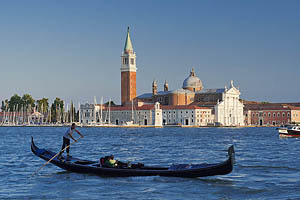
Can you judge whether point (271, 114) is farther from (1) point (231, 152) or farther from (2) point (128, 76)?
(1) point (231, 152)

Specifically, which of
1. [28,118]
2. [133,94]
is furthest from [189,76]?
[28,118]

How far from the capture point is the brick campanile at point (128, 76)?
93.8m

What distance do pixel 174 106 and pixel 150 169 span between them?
7642cm

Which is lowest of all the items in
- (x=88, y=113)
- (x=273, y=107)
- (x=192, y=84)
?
(x=88, y=113)

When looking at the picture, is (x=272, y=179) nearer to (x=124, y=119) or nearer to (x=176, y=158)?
(x=176, y=158)

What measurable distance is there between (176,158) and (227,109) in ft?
231

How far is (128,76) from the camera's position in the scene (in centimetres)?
9350

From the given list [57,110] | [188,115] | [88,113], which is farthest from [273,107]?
[57,110]

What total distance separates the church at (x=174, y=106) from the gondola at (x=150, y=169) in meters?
72.7

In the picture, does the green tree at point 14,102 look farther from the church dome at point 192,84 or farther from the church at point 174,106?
the church dome at point 192,84

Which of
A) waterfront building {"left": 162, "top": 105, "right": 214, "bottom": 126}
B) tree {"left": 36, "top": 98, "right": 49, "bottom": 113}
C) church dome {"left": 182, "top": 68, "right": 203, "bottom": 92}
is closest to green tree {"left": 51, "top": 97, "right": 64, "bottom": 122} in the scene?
tree {"left": 36, "top": 98, "right": 49, "bottom": 113}

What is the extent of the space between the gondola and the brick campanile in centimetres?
7815

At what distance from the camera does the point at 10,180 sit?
14578 mm

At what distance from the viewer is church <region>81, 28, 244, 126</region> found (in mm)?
89188
